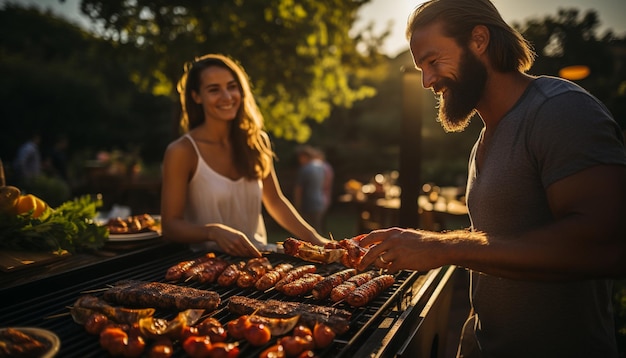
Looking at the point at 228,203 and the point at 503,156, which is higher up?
the point at 503,156

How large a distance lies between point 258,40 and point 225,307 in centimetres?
894

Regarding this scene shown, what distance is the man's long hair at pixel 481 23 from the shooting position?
2.37 meters

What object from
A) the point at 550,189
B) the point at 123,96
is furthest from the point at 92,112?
the point at 550,189

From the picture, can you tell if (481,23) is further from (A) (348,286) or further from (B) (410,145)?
(B) (410,145)

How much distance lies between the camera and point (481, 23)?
239 centimetres

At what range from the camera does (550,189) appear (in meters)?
1.89

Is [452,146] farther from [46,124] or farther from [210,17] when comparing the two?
[46,124]

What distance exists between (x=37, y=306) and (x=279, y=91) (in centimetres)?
996

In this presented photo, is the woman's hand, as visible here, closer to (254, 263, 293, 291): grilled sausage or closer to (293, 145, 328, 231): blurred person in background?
(254, 263, 293, 291): grilled sausage

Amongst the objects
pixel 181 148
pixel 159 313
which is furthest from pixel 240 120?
pixel 159 313

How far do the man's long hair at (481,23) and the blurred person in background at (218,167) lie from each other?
7.40 feet

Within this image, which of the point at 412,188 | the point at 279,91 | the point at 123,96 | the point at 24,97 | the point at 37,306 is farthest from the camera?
the point at 123,96

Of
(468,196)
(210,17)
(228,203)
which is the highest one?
(210,17)

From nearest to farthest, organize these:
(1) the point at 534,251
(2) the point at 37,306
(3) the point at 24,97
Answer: (1) the point at 534,251 < (2) the point at 37,306 < (3) the point at 24,97
